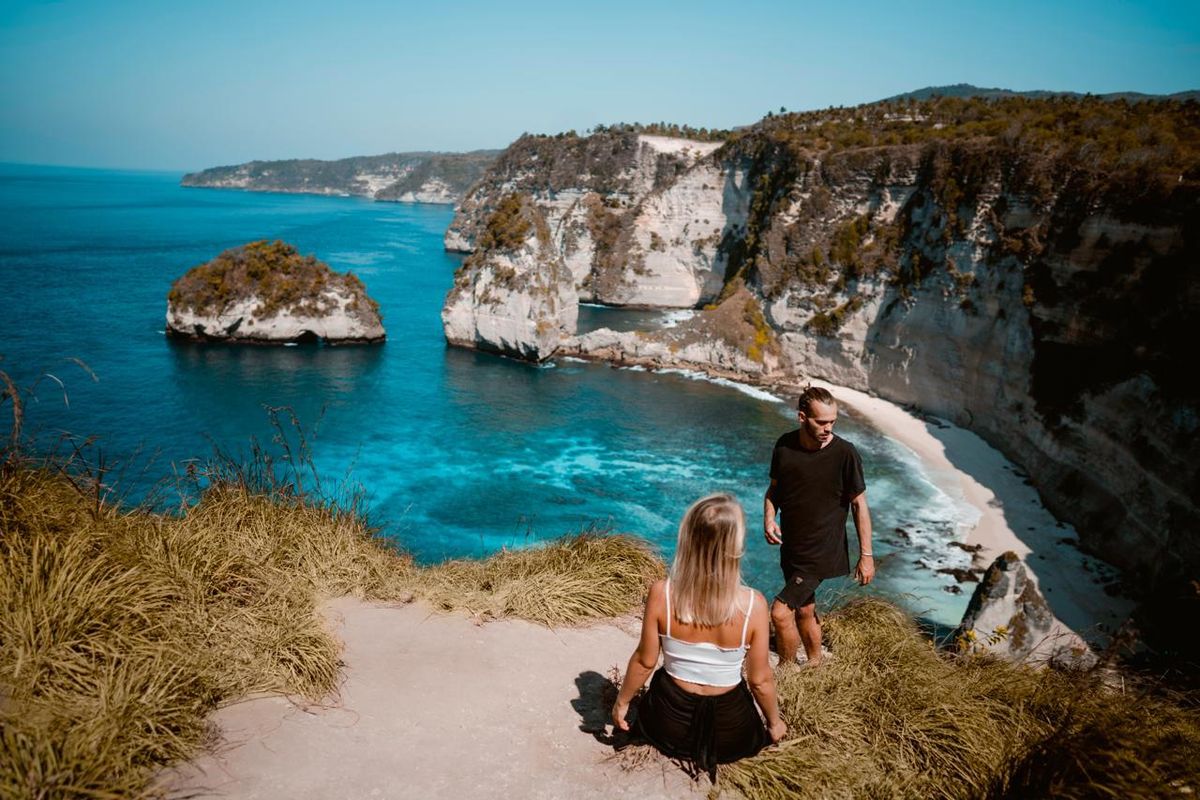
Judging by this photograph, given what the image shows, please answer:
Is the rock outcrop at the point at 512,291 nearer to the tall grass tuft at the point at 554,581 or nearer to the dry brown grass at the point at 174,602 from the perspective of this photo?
the tall grass tuft at the point at 554,581

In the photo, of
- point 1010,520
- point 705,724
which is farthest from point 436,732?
point 1010,520

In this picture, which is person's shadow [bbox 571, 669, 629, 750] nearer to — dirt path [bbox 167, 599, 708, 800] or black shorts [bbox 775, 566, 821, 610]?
dirt path [bbox 167, 599, 708, 800]

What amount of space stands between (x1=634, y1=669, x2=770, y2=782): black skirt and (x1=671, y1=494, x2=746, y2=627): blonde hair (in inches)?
21.4

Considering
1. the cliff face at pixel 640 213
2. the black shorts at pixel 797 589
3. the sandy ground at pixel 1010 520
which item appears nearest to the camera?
the black shorts at pixel 797 589

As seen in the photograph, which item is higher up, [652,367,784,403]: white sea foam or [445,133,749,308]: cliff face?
[445,133,749,308]: cliff face

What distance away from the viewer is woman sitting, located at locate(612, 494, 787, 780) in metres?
3.31

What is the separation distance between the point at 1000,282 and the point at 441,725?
112ft

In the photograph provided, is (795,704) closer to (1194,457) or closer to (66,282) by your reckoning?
(1194,457)

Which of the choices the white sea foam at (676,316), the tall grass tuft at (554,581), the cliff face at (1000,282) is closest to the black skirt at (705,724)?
the tall grass tuft at (554,581)

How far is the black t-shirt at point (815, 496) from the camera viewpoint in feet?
15.9

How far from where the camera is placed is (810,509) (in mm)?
4922

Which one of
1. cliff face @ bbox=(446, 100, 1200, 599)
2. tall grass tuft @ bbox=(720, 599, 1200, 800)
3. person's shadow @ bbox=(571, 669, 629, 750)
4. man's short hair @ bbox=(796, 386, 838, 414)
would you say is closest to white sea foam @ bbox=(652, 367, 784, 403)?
cliff face @ bbox=(446, 100, 1200, 599)

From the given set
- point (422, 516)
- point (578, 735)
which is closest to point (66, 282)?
point (422, 516)

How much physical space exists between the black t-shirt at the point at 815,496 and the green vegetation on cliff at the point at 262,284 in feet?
152
